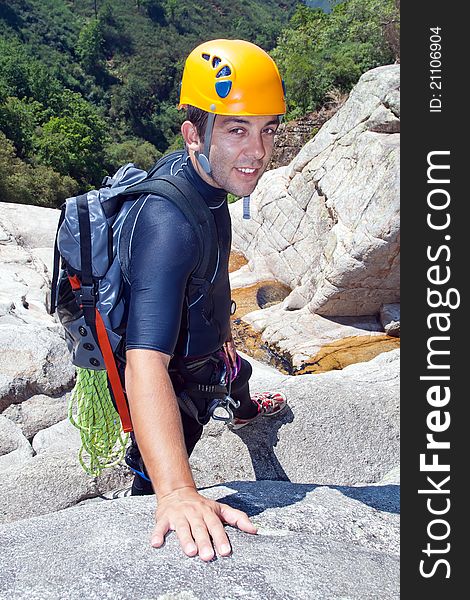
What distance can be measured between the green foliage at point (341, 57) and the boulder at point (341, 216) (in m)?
9.39

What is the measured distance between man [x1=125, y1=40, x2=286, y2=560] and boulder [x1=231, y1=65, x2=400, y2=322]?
419 inches

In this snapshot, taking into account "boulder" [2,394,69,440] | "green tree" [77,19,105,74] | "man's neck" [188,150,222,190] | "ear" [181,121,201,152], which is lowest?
"boulder" [2,394,69,440]

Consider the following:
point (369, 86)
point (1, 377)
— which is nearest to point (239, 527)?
point (1, 377)

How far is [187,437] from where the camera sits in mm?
3336

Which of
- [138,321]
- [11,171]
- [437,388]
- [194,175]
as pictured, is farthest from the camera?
[11,171]

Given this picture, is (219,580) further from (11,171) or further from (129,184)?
(11,171)

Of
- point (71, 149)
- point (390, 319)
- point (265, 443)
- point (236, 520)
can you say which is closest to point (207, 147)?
point (236, 520)

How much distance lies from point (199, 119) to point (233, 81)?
0.73 ft

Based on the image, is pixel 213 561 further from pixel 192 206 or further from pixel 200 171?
pixel 200 171

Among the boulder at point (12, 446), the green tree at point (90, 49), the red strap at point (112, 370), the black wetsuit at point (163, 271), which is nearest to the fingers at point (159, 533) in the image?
the black wetsuit at point (163, 271)

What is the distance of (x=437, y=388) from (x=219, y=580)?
948mm

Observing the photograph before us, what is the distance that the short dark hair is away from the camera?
2.54 m

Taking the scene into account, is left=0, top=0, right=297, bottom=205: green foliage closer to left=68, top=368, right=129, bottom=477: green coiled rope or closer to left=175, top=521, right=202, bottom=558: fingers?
left=68, top=368, right=129, bottom=477: green coiled rope

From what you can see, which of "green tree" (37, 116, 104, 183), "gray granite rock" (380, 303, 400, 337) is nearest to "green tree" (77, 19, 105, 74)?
"green tree" (37, 116, 104, 183)
